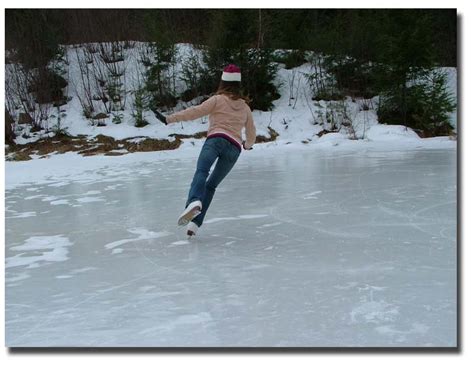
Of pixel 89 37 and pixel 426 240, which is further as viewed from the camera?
pixel 89 37

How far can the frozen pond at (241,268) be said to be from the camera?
211 cm

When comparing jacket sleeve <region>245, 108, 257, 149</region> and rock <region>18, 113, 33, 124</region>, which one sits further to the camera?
rock <region>18, 113, 33, 124</region>

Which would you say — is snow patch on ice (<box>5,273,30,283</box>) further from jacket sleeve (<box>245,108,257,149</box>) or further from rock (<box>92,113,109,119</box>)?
rock (<box>92,113,109,119</box>)

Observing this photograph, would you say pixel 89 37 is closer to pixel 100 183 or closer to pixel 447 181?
pixel 100 183

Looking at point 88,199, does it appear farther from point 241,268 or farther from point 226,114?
point 241,268

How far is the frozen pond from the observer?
6.92 ft

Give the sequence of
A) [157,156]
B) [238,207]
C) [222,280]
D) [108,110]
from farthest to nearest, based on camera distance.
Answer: [108,110] < [157,156] < [238,207] < [222,280]

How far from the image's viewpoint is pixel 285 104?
1595 centimetres

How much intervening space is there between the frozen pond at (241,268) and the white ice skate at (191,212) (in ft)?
0.55

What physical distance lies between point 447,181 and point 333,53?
33.2 feet

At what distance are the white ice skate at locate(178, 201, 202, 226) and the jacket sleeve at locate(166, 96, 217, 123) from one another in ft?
1.65

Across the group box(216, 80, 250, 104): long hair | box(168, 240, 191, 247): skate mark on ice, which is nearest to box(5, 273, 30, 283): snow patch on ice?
box(168, 240, 191, 247): skate mark on ice

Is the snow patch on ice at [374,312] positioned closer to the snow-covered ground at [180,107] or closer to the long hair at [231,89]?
the long hair at [231,89]
